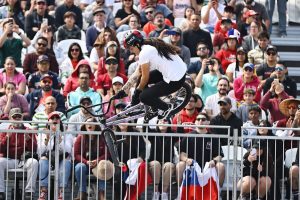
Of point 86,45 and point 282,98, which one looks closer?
point 282,98

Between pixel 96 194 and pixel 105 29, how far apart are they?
5.48m

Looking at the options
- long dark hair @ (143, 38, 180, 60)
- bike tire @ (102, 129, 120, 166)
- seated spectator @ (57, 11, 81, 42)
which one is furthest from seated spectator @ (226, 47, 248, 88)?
bike tire @ (102, 129, 120, 166)

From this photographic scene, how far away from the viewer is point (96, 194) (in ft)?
69.2

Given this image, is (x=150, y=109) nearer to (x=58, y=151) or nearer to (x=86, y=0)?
(x=58, y=151)

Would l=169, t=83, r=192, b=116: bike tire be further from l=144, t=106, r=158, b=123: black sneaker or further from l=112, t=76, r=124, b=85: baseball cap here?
l=112, t=76, r=124, b=85: baseball cap

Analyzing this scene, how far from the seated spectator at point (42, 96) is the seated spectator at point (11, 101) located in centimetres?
19

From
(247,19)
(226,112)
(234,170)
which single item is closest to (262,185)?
(234,170)

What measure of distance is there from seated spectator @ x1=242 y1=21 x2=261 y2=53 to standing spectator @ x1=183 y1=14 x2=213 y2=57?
69 centimetres

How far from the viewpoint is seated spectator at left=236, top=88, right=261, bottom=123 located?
23.7 metres

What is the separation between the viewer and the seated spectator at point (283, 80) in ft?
81.0

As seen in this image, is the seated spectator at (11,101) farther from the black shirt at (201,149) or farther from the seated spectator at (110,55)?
the black shirt at (201,149)

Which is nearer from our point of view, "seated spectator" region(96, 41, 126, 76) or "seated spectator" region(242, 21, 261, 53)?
"seated spectator" region(96, 41, 126, 76)

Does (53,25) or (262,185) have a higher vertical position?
(53,25)

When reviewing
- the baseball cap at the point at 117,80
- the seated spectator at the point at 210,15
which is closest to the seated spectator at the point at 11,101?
the baseball cap at the point at 117,80
